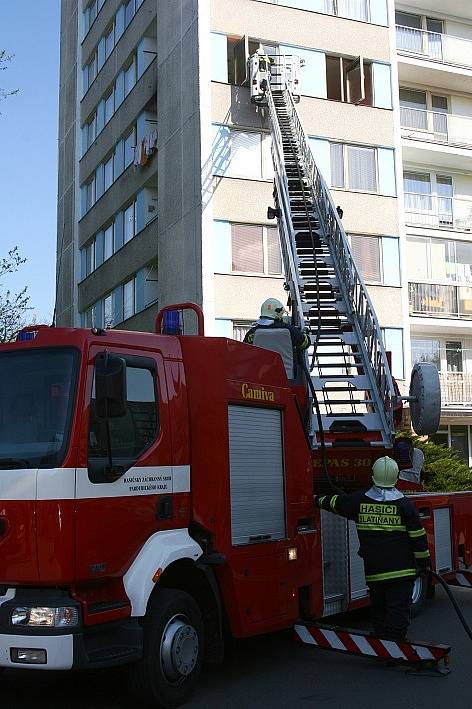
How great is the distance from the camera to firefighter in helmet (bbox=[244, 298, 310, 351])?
8.79m

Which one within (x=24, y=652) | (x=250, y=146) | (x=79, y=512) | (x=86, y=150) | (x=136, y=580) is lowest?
(x=24, y=652)

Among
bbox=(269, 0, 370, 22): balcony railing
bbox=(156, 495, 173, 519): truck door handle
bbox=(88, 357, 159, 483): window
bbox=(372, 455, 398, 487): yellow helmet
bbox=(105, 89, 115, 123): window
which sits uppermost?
bbox=(269, 0, 370, 22): balcony railing

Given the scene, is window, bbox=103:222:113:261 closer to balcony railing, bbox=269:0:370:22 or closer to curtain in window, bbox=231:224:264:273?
curtain in window, bbox=231:224:264:273

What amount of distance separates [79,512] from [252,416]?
6.66 ft

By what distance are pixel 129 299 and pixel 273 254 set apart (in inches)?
253

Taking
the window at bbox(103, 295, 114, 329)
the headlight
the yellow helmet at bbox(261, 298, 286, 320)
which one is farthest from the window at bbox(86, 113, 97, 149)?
the headlight

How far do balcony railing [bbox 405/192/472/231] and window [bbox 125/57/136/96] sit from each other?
31.5ft

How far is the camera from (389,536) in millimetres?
7125

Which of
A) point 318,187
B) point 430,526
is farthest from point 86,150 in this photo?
point 430,526

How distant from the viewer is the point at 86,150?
111ft

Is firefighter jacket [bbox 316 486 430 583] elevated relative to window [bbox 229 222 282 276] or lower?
lower

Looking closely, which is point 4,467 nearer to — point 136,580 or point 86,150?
point 136,580

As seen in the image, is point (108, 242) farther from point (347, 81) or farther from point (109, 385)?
point (109, 385)

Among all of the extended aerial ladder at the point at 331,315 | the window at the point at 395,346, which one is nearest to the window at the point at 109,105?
Answer: the window at the point at 395,346
